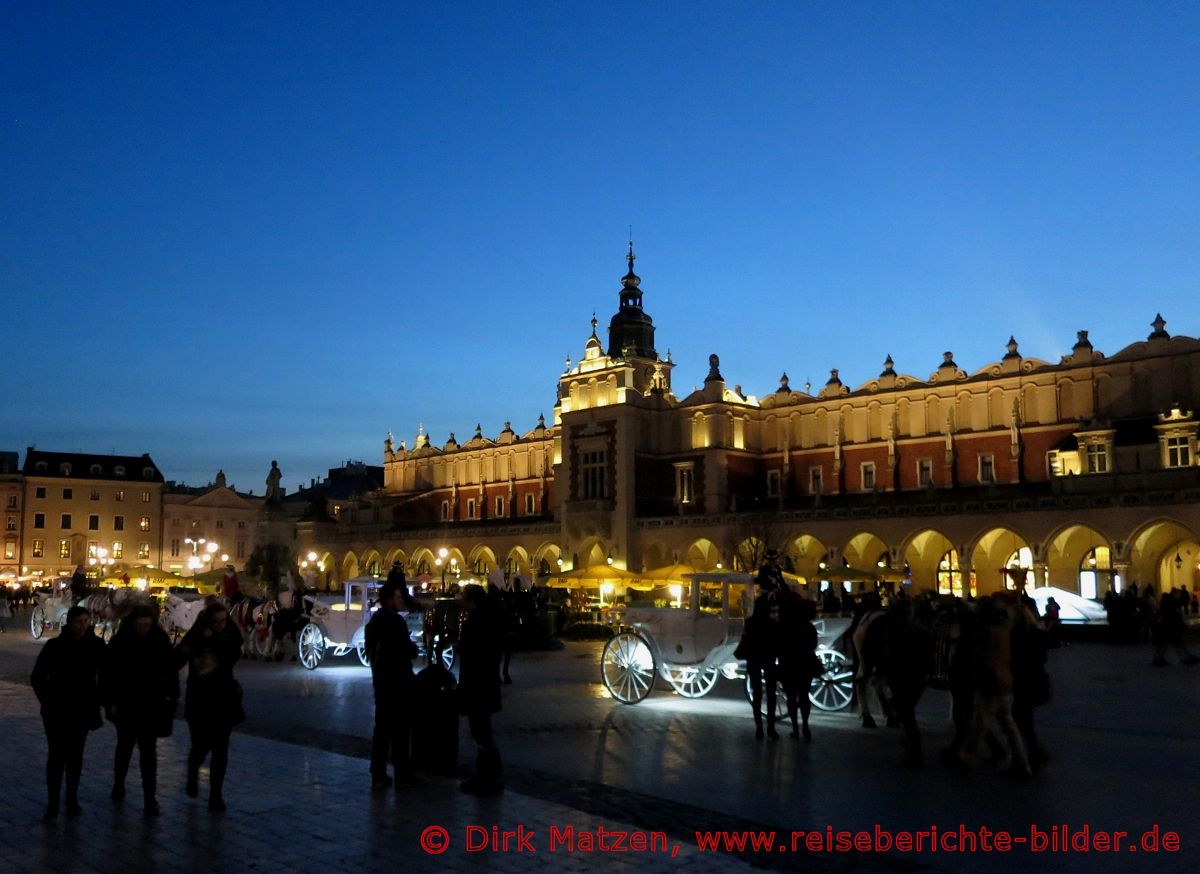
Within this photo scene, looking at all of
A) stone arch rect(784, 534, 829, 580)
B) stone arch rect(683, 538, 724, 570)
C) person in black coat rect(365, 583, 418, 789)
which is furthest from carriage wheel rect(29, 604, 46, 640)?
stone arch rect(784, 534, 829, 580)

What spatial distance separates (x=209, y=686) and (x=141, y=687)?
20.1 inches

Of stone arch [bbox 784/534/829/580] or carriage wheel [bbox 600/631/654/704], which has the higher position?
stone arch [bbox 784/534/829/580]

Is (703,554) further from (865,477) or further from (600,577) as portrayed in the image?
(600,577)

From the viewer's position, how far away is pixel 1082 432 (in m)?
44.1

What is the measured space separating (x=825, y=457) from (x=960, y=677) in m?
44.1

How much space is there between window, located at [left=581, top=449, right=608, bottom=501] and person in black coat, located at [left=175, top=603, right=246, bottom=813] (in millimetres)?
47460

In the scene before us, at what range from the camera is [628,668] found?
15656 millimetres

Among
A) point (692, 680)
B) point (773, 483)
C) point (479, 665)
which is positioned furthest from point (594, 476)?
point (479, 665)

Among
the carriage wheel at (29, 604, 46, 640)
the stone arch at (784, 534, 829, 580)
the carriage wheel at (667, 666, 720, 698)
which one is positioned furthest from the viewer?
the stone arch at (784, 534, 829, 580)

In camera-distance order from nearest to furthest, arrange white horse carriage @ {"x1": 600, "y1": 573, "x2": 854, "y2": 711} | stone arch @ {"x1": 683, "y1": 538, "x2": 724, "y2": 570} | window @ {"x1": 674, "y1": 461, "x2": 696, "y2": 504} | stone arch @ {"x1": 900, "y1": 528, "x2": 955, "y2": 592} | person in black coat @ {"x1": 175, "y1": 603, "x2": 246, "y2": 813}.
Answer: person in black coat @ {"x1": 175, "y1": 603, "x2": 246, "y2": 813} → white horse carriage @ {"x1": 600, "y1": 573, "x2": 854, "y2": 711} → stone arch @ {"x1": 900, "y1": 528, "x2": 955, "y2": 592} → stone arch @ {"x1": 683, "y1": 538, "x2": 724, "y2": 570} → window @ {"x1": 674, "y1": 461, "x2": 696, "y2": 504}

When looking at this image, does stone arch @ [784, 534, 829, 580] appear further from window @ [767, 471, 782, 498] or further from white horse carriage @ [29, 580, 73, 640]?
white horse carriage @ [29, 580, 73, 640]

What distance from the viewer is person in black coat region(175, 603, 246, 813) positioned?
883 cm

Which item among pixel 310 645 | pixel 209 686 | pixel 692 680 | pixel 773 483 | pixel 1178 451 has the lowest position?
pixel 692 680

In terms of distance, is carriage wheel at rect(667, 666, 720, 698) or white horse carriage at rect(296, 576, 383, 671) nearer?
carriage wheel at rect(667, 666, 720, 698)
